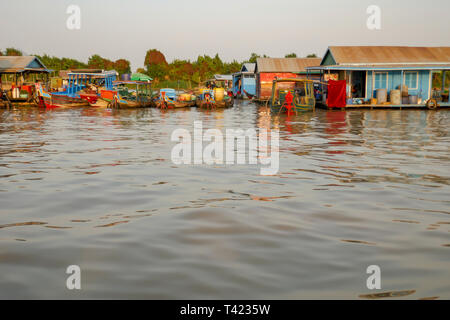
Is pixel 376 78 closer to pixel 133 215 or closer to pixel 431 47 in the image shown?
pixel 431 47

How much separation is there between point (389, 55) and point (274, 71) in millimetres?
11002

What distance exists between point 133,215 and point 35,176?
3.50m

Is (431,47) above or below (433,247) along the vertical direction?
above

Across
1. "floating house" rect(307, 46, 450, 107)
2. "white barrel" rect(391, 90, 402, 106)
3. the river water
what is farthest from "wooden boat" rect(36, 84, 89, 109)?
the river water

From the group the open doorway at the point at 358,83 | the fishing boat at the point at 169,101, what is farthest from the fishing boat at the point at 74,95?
the open doorway at the point at 358,83

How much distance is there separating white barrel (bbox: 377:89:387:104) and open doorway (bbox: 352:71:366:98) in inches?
90.5

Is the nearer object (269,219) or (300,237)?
(300,237)

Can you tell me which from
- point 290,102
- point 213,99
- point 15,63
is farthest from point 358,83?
point 15,63

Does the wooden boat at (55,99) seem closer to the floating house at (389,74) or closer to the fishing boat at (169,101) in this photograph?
the fishing boat at (169,101)

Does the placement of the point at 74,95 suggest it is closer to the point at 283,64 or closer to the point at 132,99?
the point at 132,99

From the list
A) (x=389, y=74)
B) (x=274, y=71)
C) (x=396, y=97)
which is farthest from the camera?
(x=274, y=71)

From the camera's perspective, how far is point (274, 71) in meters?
40.5
